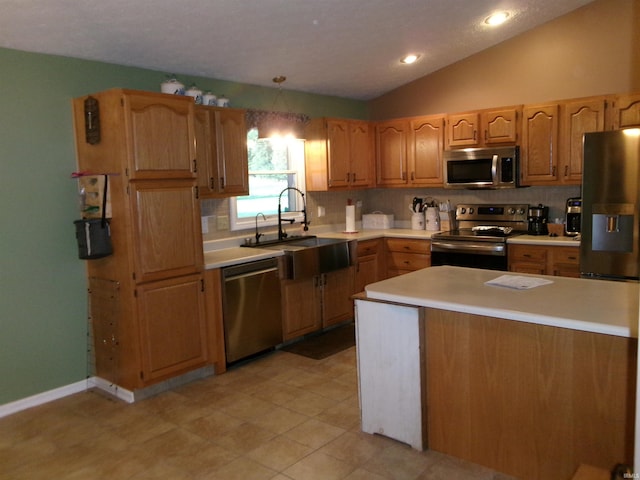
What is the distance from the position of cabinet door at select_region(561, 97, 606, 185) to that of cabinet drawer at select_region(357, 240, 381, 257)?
1875 millimetres

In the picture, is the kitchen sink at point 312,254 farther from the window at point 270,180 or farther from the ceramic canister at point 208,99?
the ceramic canister at point 208,99

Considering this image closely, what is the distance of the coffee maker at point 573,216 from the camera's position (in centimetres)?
459

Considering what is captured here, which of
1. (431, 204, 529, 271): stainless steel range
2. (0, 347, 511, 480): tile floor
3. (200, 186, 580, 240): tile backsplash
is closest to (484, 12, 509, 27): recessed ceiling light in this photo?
(200, 186, 580, 240): tile backsplash

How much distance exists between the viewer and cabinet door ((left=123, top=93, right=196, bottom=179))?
3.38m

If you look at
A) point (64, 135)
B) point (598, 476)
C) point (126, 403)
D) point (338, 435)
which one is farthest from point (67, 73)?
point (598, 476)

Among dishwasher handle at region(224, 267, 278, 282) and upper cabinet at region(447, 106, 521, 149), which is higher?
upper cabinet at region(447, 106, 521, 149)

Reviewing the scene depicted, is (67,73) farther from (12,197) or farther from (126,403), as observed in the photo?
(126,403)

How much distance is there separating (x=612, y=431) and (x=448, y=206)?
3.71 meters

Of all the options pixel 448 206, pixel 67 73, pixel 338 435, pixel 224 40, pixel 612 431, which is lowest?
pixel 338 435

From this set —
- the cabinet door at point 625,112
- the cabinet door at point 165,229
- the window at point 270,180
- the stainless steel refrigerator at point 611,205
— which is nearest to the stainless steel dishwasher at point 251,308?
the cabinet door at point 165,229

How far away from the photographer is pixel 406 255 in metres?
5.41

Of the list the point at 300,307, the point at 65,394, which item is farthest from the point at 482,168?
the point at 65,394

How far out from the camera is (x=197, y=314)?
3838mm

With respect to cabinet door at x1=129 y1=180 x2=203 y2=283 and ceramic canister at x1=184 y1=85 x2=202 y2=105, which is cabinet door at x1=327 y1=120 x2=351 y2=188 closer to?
ceramic canister at x1=184 y1=85 x2=202 y2=105
